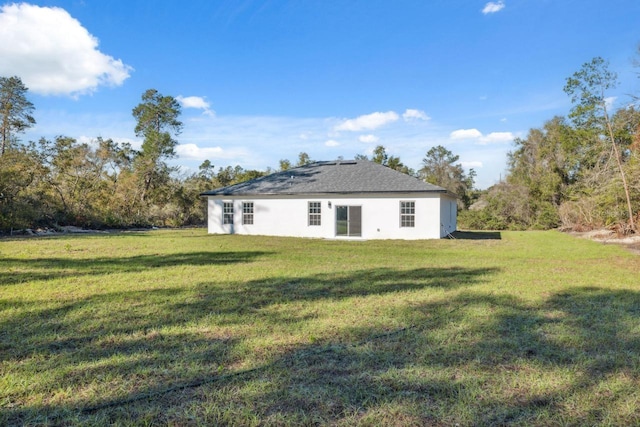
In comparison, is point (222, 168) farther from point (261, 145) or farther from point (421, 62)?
point (421, 62)

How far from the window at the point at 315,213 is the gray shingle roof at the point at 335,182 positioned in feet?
2.48

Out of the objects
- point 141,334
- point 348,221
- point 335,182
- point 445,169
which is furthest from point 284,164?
point 141,334

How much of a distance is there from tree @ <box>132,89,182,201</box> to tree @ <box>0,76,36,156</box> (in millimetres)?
7989

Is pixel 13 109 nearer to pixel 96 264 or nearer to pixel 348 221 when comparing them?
pixel 96 264

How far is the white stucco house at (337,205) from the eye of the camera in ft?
55.3

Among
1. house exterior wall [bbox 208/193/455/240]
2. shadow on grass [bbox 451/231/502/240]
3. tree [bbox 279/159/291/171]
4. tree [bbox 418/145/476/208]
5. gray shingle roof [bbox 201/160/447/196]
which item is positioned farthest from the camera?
tree [bbox 418/145/476/208]

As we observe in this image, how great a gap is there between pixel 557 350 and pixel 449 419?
183cm

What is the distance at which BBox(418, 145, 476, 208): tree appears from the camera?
141 ft

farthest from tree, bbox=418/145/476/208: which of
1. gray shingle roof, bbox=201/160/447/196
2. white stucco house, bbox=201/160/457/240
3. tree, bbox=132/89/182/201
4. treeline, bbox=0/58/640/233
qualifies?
tree, bbox=132/89/182/201

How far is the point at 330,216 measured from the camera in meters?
18.1

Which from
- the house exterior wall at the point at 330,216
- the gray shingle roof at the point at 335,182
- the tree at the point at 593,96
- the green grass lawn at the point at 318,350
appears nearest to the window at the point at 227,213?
the house exterior wall at the point at 330,216

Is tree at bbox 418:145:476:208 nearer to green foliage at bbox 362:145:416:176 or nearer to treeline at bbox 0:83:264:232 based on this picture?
green foliage at bbox 362:145:416:176

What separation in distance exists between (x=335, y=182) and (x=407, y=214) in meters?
4.17

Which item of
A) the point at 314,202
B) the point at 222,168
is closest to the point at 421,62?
the point at 314,202
